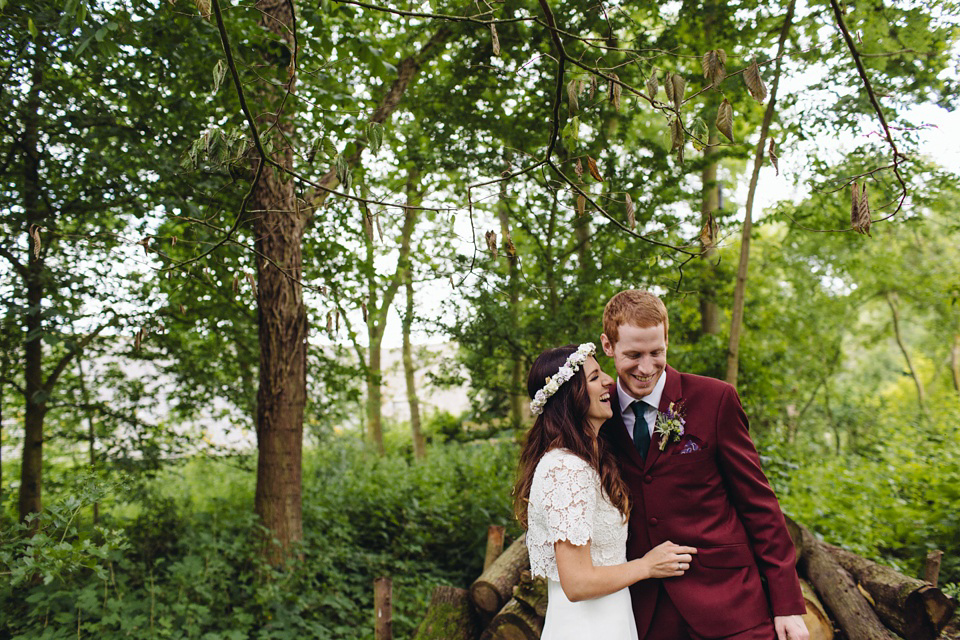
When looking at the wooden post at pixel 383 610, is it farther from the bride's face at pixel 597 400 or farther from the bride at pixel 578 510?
the bride's face at pixel 597 400

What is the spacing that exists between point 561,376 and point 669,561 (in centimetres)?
82

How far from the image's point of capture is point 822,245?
39.1 feet

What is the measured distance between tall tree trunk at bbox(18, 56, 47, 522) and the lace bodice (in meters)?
3.81

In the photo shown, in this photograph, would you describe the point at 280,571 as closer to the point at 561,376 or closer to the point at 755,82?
the point at 561,376

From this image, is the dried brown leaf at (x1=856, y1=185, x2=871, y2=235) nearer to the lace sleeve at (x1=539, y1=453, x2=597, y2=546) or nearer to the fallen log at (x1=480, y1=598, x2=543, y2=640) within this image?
the lace sleeve at (x1=539, y1=453, x2=597, y2=546)

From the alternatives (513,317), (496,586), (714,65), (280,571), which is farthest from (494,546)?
(714,65)

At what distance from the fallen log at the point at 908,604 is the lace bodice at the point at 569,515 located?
2451 millimetres

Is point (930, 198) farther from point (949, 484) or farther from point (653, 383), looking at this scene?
point (653, 383)

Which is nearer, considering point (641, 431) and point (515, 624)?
point (641, 431)

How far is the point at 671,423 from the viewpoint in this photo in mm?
2600

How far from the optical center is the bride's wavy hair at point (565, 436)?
8.56 feet

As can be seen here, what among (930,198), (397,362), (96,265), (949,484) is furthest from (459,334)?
(397,362)

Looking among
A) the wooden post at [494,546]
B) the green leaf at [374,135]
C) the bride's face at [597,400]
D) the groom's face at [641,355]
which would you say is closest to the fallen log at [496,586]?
the wooden post at [494,546]

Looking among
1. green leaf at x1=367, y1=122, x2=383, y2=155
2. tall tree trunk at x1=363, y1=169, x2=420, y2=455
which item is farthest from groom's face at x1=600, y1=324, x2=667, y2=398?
green leaf at x1=367, y1=122, x2=383, y2=155
